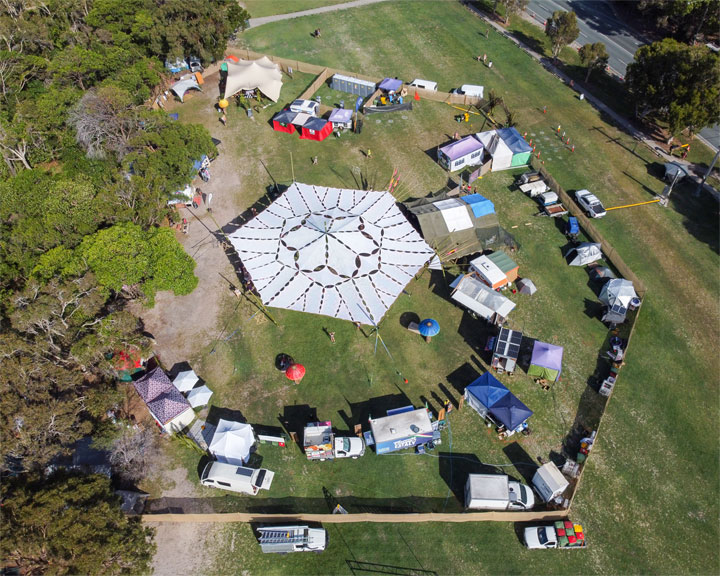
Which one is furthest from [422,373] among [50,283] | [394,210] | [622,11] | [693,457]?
[622,11]

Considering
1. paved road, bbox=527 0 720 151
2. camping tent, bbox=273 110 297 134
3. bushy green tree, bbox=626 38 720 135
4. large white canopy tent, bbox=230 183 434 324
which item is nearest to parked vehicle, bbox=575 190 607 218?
bushy green tree, bbox=626 38 720 135

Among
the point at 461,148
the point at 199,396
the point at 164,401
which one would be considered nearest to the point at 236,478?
the point at 199,396

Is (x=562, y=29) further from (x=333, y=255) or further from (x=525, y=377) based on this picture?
(x=525, y=377)

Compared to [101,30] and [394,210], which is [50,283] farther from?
[101,30]

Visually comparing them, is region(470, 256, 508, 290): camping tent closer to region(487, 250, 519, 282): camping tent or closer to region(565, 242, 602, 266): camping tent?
region(487, 250, 519, 282): camping tent

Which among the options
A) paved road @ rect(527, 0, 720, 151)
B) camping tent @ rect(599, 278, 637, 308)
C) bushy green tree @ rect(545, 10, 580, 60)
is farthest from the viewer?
paved road @ rect(527, 0, 720, 151)
